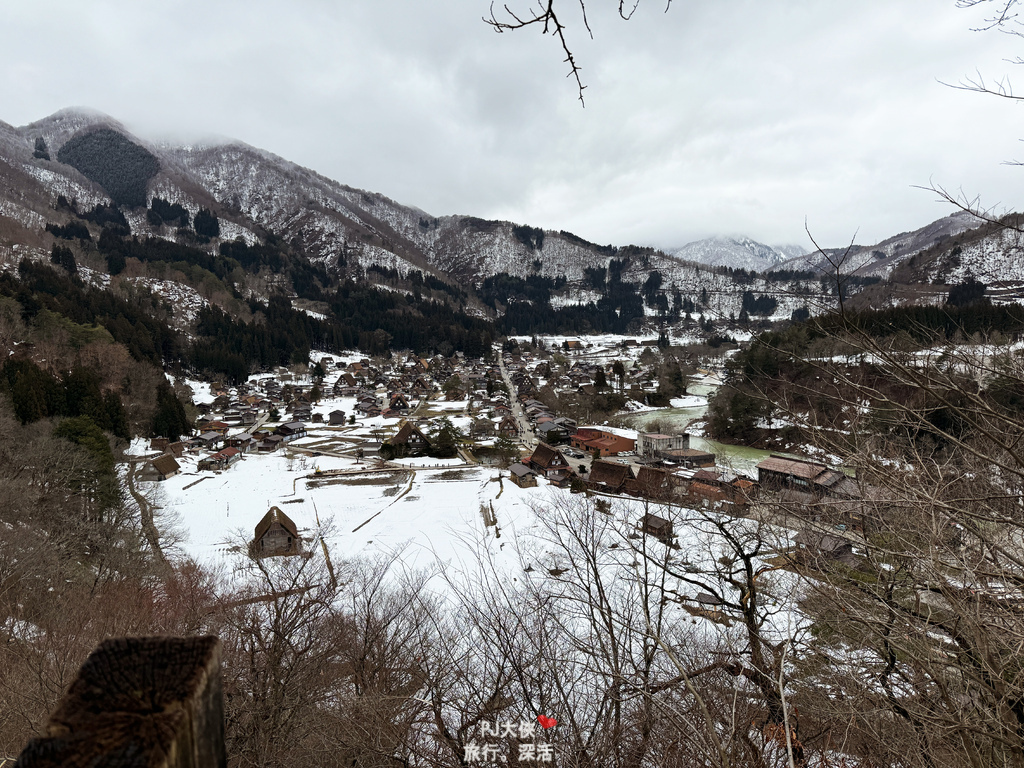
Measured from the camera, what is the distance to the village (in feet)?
49.3

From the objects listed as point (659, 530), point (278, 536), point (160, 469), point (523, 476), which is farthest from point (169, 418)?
point (659, 530)

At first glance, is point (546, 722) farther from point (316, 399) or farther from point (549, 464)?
point (316, 399)

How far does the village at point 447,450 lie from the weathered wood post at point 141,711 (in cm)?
394

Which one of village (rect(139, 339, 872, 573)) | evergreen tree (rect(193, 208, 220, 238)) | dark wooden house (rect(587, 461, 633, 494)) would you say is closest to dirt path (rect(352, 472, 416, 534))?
village (rect(139, 339, 872, 573))

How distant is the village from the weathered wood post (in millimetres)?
3941

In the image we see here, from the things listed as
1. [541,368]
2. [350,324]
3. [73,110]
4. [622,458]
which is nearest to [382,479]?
[622,458]

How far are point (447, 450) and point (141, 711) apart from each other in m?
31.9

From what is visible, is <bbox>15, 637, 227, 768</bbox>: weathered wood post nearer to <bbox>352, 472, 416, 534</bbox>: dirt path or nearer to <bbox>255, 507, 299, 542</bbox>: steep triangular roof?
<bbox>255, 507, 299, 542</bbox>: steep triangular roof

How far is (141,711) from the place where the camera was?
1.95 feet

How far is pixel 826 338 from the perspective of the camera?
2871mm

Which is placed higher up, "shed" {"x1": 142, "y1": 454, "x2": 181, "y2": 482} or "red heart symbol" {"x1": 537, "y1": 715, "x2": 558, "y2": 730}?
"red heart symbol" {"x1": 537, "y1": 715, "x2": 558, "y2": 730}

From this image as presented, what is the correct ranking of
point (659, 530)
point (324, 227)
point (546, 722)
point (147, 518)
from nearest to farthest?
point (546, 722)
point (659, 530)
point (147, 518)
point (324, 227)

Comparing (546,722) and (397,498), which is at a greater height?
(546,722)

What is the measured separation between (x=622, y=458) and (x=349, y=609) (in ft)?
79.3
